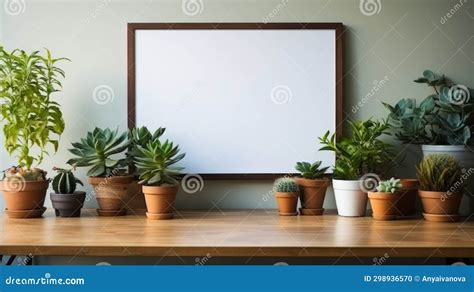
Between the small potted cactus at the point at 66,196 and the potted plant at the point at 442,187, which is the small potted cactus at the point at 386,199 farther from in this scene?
the small potted cactus at the point at 66,196

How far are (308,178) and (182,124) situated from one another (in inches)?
24.3

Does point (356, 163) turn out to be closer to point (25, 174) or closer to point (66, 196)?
point (66, 196)

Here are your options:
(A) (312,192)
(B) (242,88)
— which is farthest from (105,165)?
(A) (312,192)

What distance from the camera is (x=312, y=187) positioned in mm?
2439

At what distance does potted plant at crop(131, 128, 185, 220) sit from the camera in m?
2.34

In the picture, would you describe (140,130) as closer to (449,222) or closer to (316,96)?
(316,96)

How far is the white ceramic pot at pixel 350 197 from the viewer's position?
2.40 meters

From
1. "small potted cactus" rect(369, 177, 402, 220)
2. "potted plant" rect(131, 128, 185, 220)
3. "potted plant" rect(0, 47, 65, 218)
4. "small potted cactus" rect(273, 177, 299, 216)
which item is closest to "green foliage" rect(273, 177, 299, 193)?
"small potted cactus" rect(273, 177, 299, 216)

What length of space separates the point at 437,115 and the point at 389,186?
0.41m

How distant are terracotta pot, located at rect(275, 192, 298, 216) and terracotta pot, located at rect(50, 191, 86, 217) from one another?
0.85 metres

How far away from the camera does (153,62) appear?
2566mm

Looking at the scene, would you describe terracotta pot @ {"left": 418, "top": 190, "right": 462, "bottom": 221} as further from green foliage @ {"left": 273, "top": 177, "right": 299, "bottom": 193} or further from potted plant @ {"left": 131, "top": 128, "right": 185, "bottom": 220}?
potted plant @ {"left": 131, "top": 128, "right": 185, "bottom": 220}

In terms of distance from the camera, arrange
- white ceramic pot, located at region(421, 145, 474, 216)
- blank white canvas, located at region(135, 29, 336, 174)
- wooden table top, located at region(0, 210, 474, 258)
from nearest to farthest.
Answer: wooden table top, located at region(0, 210, 474, 258) < white ceramic pot, located at region(421, 145, 474, 216) < blank white canvas, located at region(135, 29, 336, 174)

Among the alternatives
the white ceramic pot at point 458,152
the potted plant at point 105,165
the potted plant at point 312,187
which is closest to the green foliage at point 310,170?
the potted plant at point 312,187
